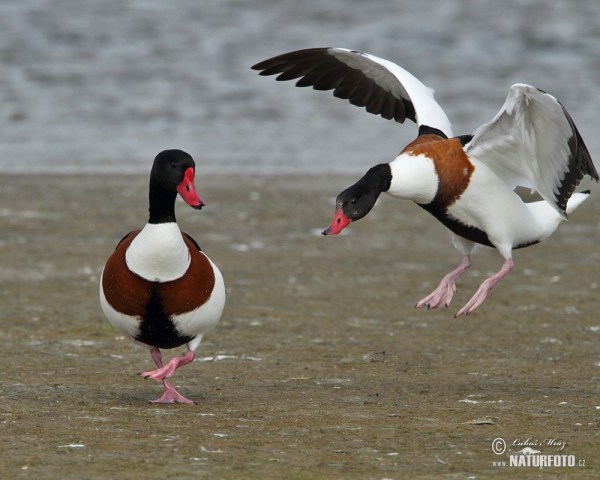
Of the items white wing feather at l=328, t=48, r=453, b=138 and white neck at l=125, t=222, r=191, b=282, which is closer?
white neck at l=125, t=222, r=191, b=282

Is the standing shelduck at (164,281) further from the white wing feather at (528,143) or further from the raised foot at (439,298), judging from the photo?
the white wing feather at (528,143)

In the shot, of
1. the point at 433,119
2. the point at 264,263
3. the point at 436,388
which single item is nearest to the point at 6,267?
the point at 264,263

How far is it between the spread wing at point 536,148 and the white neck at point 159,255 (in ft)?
7.05

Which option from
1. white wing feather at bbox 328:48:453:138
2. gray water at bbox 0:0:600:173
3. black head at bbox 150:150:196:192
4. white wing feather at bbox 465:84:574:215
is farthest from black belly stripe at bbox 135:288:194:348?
gray water at bbox 0:0:600:173

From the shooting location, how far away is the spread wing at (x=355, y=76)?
8.22m

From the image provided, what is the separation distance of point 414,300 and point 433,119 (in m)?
1.81

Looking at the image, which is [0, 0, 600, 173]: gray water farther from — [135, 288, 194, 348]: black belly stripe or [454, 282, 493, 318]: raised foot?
[135, 288, 194, 348]: black belly stripe

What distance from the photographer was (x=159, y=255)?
5.81 metres

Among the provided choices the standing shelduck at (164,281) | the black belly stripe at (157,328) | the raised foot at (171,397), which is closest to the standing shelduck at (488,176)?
the standing shelduck at (164,281)

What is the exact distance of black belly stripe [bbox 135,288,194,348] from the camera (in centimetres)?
586

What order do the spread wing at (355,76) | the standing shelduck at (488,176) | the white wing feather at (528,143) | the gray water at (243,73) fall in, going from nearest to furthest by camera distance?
the white wing feather at (528,143)
the standing shelduck at (488,176)
the spread wing at (355,76)
the gray water at (243,73)

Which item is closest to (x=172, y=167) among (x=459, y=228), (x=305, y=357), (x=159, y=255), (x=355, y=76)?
(x=159, y=255)

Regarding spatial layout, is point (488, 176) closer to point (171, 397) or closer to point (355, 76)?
point (355, 76)

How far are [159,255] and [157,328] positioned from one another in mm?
408
